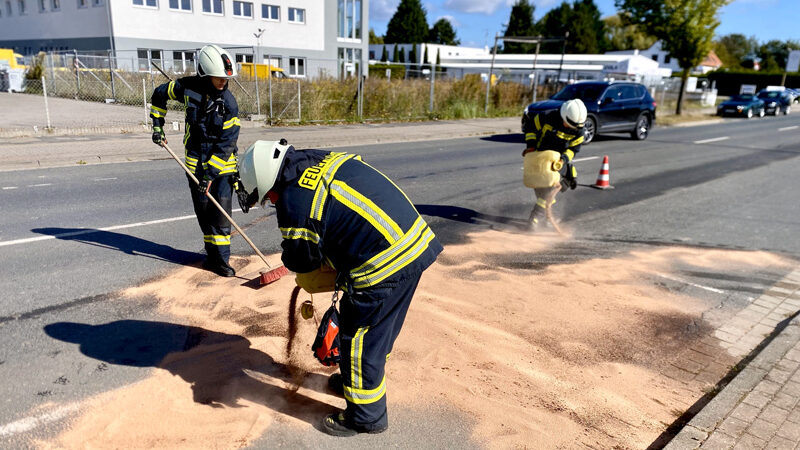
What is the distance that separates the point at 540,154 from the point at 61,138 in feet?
39.0

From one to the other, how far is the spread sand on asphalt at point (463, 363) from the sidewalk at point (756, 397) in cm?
20

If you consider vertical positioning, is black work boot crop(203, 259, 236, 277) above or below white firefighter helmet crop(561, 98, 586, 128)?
below

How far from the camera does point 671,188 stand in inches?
432

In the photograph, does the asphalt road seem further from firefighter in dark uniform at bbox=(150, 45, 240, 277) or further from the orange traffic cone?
firefighter in dark uniform at bbox=(150, 45, 240, 277)

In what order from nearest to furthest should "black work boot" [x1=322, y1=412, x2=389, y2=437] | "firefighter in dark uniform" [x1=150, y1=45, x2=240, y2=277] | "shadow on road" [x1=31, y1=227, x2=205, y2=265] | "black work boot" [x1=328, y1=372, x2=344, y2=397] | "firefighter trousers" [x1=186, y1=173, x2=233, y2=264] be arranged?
"black work boot" [x1=322, y1=412, x2=389, y2=437] → "black work boot" [x1=328, y1=372, x2=344, y2=397] → "firefighter in dark uniform" [x1=150, y1=45, x2=240, y2=277] → "firefighter trousers" [x1=186, y1=173, x2=233, y2=264] → "shadow on road" [x1=31, y1=227, x2=205, y2=265]

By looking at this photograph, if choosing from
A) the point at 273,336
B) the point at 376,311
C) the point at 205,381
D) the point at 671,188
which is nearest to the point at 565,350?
the point at 376,311

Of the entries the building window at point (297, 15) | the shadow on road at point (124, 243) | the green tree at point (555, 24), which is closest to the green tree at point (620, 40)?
the green tree at point (555, 24)

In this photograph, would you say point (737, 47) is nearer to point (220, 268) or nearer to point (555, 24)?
point (555, 24)

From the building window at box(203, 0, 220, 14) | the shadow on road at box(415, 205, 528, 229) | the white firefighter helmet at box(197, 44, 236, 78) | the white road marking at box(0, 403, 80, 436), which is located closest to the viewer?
the white road marking at box(0, 403, 80, 436)

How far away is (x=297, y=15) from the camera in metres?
39.7

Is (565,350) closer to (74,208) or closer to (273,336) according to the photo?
(273,336)

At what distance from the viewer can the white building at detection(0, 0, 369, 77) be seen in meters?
30.9

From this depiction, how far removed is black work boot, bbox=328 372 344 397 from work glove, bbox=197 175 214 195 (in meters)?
2.35

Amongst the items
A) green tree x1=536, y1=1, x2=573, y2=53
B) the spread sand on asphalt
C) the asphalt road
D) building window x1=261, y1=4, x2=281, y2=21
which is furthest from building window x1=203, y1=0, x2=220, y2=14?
green tree x1=536, y1=1, x2=573, y2=53
